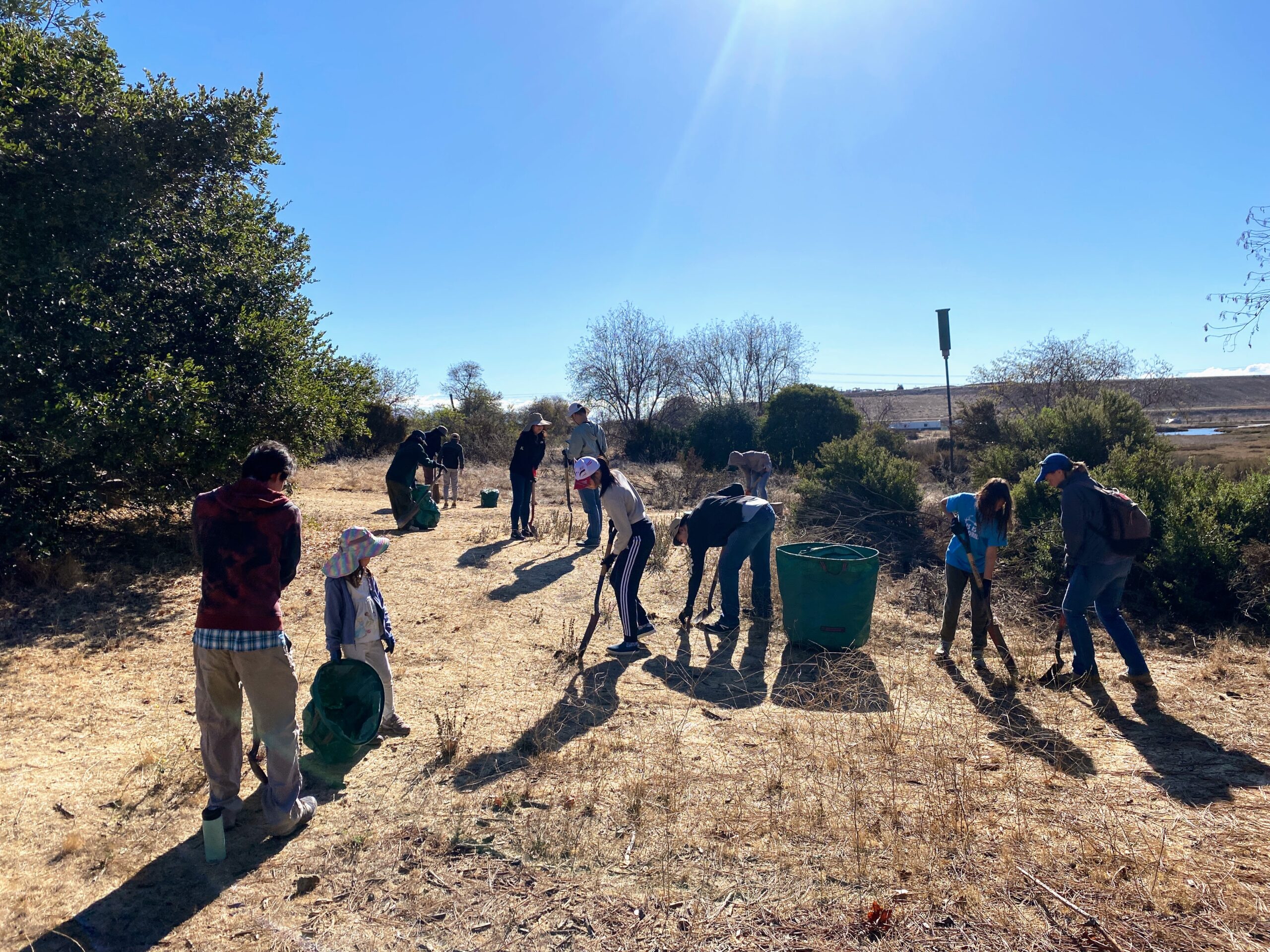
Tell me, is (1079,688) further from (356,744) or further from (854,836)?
(356,744)

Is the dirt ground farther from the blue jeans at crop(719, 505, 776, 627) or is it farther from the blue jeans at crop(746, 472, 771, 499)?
the blue jeans at crop(746, 472, 771, 499)

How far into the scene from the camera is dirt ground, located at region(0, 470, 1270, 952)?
2.90 meters

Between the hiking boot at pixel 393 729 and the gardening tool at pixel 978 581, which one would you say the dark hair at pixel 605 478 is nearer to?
the hiking boot at pixel 393 729

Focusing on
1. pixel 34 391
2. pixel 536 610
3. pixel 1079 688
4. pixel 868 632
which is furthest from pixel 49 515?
pixel 1079 688

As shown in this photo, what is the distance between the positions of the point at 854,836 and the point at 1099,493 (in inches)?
129

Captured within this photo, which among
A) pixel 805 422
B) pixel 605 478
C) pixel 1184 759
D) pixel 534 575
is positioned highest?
pixel 805 422

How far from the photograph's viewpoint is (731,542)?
6.75 metres

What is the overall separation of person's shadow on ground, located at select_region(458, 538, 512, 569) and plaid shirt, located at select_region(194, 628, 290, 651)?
240 inches

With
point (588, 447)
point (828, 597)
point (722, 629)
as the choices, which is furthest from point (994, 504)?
point (588, 447)

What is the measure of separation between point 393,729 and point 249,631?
1.75 meters

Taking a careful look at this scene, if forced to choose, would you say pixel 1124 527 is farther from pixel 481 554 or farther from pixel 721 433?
pixel 721 433

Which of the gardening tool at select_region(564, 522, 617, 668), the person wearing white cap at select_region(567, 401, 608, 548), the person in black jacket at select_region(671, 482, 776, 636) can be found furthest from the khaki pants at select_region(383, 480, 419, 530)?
the gardening tool at select_region(564, 522, 617, 668)

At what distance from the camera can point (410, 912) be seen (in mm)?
3035

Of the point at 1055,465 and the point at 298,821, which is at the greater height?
the point at 1055,465
